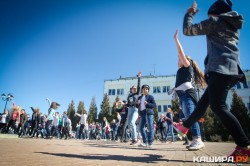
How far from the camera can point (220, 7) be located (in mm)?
2705

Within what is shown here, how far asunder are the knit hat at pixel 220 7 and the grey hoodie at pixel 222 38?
0.60ft

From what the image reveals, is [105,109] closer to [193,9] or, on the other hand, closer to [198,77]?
[198,77]

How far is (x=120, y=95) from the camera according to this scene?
4988 centimetres

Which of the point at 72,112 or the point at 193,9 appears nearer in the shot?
the point at 193,9

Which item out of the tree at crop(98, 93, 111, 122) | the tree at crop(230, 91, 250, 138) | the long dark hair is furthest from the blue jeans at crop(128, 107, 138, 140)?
the tree at crop(98, 93, 111, 122)

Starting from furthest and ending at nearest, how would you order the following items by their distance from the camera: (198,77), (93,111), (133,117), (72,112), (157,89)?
(93,111), (72,112), (157,89), (133,117), (198,77)

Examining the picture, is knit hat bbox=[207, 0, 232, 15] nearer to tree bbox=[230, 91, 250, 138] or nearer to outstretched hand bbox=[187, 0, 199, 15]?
outstretched hand bbox=[187, 0, 199, 15]

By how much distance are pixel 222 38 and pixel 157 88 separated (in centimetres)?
4548

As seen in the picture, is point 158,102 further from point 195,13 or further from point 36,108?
point 195,13

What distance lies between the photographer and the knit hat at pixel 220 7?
8.77ft

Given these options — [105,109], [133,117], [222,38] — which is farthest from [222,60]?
[105,109]

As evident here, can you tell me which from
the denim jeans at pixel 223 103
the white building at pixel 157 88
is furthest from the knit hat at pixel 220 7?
the white building at pixel 157 88

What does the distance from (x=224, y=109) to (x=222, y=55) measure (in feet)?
2.29

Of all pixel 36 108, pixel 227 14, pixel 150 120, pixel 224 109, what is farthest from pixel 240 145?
pixel 36 108
